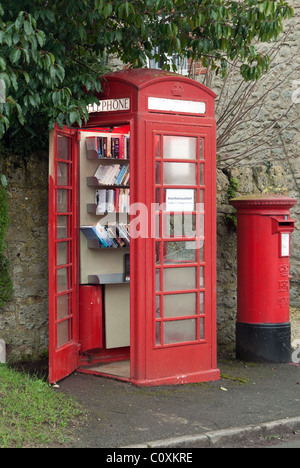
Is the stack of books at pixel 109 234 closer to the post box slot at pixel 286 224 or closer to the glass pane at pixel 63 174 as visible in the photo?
the glass pane at pixel 63 174

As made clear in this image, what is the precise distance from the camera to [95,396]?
20.5ft

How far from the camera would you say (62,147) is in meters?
6.87

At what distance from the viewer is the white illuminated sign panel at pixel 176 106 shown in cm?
663

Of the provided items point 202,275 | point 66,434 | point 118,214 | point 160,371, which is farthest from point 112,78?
point 66,434

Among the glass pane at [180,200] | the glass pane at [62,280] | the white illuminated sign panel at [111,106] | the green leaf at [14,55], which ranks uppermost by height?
the green leaf at [14,55]

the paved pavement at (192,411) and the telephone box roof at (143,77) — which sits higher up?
the telephone box roof at (143,77)

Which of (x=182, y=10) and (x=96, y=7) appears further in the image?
(x=182, y=10)

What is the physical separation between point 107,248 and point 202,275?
Answer: 1.24 metres

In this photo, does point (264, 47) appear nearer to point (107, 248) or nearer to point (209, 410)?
point (107, 248)

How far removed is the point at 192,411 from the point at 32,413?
1460 millimetres

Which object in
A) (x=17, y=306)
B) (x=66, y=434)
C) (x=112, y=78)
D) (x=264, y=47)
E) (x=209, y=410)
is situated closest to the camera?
(x=66, y=434)

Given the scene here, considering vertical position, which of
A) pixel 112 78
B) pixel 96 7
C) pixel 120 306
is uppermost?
pixel 96 7

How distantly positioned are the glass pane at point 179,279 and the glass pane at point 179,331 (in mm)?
365

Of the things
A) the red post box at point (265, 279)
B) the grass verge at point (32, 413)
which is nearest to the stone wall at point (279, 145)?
the red post box at point (265, 279)
